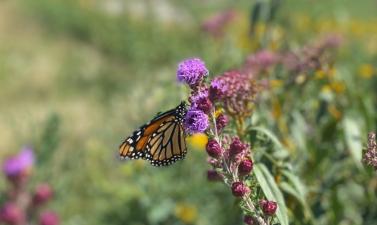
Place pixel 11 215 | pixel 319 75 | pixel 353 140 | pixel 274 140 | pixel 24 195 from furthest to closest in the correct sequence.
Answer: pixel 24 195 < pixel 11 215 < pixel 319 75 < pixel 353 140 < pixel 274 140

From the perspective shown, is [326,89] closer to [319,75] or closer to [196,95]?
[319,75]

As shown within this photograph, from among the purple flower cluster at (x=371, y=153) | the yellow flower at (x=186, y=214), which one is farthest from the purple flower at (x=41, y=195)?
the purple flower cluster at (x=371, y=153)

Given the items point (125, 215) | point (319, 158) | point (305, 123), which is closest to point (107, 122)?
point (125, 215)

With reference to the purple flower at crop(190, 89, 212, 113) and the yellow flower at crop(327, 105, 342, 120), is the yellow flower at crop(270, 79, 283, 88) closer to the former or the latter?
the yellow flower at crop(327, 105, 342, 120)

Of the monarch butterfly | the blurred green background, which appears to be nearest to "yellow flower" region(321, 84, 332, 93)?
the blurred green background

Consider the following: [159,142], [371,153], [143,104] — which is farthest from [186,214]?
[371,153]

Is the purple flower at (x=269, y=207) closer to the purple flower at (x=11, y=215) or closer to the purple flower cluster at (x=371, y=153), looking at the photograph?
the purple flower cluster at (x=371, y=153)
